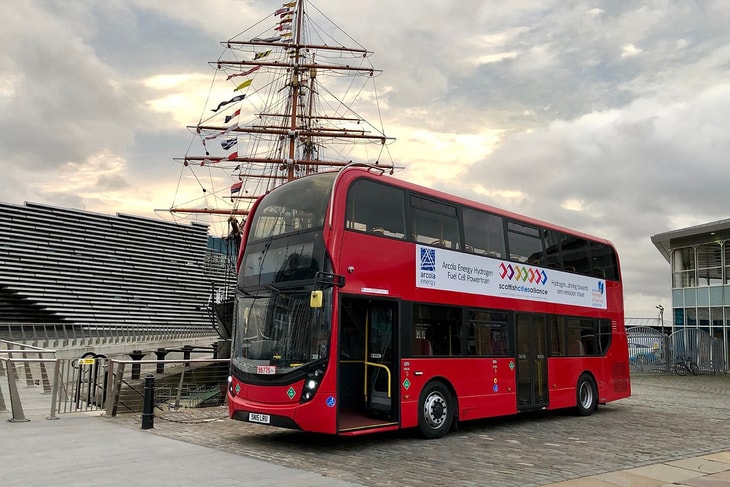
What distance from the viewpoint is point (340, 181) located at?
31.4ft

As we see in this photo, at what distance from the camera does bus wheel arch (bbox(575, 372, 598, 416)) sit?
47.0ft

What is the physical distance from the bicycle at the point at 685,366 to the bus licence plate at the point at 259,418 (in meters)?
25.7

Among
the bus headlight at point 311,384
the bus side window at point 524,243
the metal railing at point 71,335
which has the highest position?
the bus side window at point 524,243

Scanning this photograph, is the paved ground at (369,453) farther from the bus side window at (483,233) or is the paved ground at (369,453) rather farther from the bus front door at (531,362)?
the bus side window at (483,233)

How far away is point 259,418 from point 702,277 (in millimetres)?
29381

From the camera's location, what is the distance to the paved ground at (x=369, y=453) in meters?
7.24

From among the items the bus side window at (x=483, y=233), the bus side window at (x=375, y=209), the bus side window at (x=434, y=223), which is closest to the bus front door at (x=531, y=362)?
the bus side window at (x=483, y=233)

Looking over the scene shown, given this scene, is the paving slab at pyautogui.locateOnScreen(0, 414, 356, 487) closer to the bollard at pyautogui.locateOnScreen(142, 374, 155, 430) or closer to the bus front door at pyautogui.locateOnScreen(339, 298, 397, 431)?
the bollard at pyautogui.locateOnScreen(142, 374, 155, 430)

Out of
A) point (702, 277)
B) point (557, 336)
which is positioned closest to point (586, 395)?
point (557, 336)

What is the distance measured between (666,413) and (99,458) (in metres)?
12.4

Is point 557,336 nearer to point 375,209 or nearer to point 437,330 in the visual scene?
point 437,330

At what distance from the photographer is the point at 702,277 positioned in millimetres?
Answer: 32125

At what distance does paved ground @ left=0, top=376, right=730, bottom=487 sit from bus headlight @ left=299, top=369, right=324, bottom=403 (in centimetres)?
78

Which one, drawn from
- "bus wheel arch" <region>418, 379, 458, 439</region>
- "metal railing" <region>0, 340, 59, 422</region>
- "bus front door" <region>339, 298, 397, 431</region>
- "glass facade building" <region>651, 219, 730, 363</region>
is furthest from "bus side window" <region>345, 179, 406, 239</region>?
"glass facade building" <region>651, 219, 730, 363</region>
